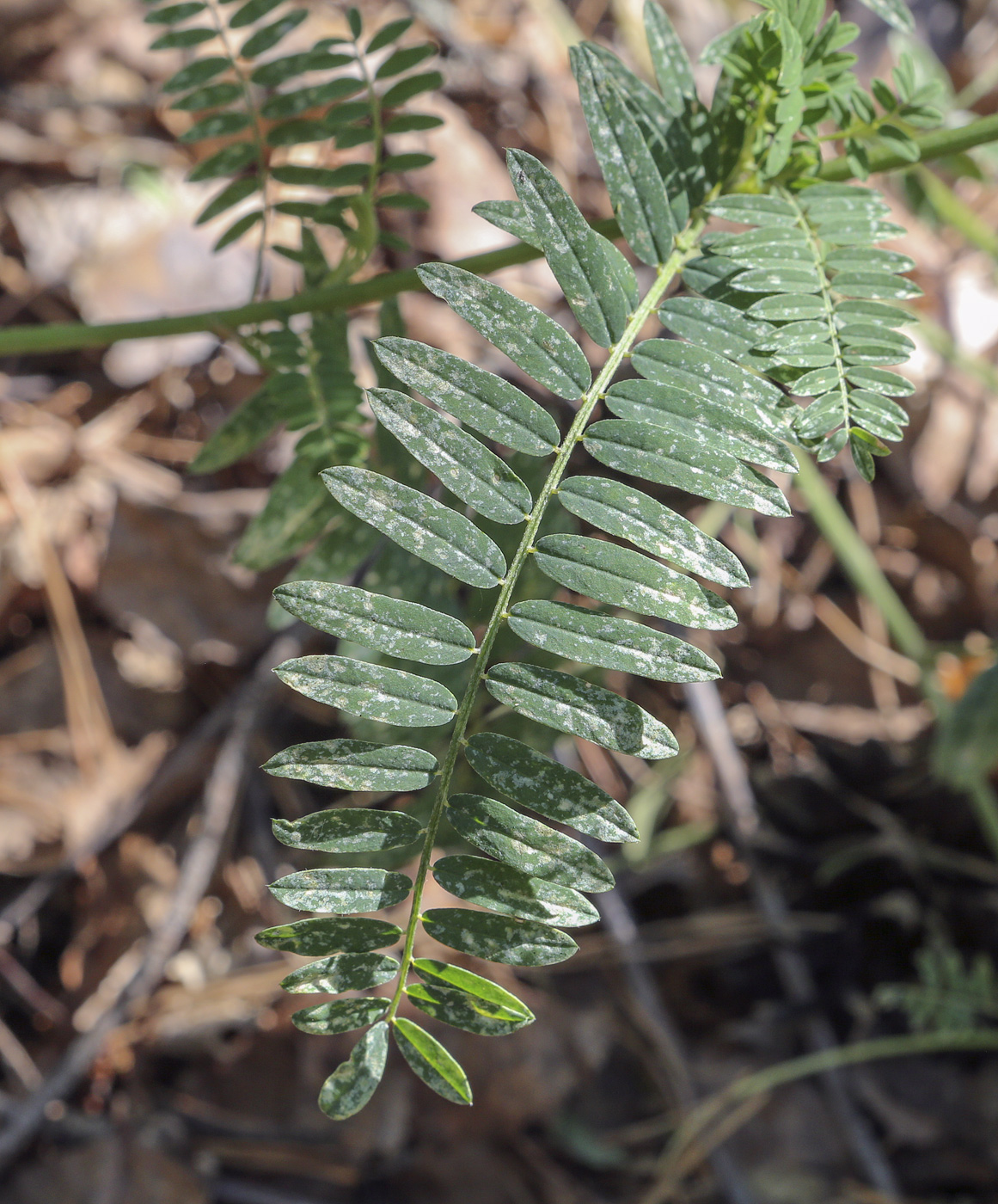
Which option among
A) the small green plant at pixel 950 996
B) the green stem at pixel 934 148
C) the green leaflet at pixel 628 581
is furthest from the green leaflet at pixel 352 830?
the small green plant at pixel 950 996

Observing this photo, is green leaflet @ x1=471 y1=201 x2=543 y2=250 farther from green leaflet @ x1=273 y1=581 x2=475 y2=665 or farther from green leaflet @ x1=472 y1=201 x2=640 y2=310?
green leaflet @ x1=273 y1=581 x2=475 y2=665

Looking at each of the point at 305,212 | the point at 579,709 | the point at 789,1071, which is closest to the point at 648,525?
the point at 579,709

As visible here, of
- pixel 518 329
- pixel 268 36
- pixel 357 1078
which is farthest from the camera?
pixel 268 36

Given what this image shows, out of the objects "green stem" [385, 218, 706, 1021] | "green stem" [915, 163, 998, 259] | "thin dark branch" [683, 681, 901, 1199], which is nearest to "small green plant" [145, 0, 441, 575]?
"green stem" [385, 218, 706, 1021]

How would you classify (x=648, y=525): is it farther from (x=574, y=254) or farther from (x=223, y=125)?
(x=223, y=125)

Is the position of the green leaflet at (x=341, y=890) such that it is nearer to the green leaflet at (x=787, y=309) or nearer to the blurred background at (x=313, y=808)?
the green leaflet at (x=787, y=309)

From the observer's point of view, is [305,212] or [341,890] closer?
[341,890]

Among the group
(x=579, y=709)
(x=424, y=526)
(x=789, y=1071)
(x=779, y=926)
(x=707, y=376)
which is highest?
(x=707, y=376)
